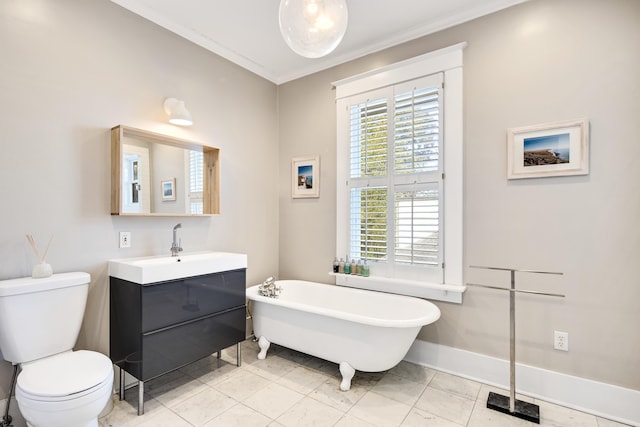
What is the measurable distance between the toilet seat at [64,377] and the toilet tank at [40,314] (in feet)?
0.27

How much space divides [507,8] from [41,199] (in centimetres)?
338

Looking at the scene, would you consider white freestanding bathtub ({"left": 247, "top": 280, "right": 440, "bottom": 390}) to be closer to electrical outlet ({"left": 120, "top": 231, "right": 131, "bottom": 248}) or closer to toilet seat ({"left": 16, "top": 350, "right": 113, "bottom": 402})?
electrical outlet ({"left": 120, "top": 231, "right": 131, "bottom": 248})

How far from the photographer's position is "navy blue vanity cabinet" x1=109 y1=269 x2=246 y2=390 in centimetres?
200

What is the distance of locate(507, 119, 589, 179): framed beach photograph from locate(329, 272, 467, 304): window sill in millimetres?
968

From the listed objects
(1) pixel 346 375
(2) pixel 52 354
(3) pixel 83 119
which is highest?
(3) pixel 83 119

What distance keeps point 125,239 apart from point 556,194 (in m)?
3.04

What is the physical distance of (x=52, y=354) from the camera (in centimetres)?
181

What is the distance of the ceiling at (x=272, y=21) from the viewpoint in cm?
234

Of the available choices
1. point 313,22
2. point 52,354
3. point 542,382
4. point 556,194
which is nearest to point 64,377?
point 52,354

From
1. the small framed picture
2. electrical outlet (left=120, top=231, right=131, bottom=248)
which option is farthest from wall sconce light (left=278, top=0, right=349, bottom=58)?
electrical outlet (left=120, top=231, right=131, bottom=248)

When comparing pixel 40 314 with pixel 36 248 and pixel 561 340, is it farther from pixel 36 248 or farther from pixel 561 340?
pixel 561 340

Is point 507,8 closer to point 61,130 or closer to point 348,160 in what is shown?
point 348,160

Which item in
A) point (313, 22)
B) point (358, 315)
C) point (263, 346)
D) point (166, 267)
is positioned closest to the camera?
point (313, 22)

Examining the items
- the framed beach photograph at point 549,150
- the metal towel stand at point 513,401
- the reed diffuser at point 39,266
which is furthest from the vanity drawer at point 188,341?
the framed beach photograph at point 549,150
